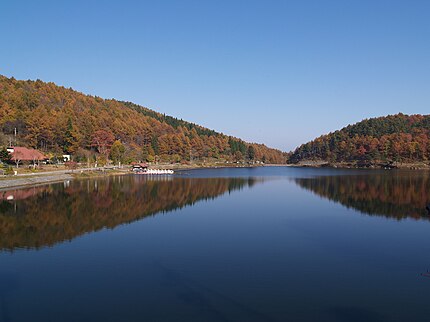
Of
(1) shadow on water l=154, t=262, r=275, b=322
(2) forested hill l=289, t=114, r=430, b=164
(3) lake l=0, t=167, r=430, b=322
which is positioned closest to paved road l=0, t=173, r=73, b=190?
(3) lake l=0, t=167, r=430, b=322

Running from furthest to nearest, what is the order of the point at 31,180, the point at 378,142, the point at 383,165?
the point at 378,142 → the point at 383,165 → the point at 31,180

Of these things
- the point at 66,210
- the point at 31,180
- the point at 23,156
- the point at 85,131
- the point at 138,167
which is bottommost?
the point at 66,210

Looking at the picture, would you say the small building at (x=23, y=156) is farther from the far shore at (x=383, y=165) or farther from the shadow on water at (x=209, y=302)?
the far shore at (x=383, y=165)

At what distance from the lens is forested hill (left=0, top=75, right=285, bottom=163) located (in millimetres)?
55469

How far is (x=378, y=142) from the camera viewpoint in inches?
3693

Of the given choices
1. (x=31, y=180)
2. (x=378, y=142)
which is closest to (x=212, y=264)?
(x=31, y=180)

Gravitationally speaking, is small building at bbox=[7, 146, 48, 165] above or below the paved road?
above

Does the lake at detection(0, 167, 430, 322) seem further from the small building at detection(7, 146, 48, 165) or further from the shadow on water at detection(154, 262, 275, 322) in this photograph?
the small building at detection(7, 146, 48, 165)

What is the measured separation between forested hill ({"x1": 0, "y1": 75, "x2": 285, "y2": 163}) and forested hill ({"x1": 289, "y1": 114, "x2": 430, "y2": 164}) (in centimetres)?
2419

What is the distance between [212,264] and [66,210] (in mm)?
12880

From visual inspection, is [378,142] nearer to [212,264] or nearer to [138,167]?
[138,167]

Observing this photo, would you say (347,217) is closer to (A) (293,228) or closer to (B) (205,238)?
(A) (293,228)

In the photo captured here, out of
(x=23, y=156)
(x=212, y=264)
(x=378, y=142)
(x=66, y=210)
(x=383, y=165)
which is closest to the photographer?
(x=212, y=264)

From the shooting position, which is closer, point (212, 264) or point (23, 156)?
point (212, 264)
